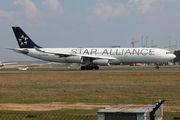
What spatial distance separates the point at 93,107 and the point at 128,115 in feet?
30.9

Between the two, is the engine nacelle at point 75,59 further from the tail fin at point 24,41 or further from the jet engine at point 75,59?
the tail fin at point 24,41

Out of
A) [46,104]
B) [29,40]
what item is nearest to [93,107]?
[46,104]

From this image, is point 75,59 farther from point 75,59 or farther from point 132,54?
point 132,54

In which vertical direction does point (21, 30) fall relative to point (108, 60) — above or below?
above

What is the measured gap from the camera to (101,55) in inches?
2500

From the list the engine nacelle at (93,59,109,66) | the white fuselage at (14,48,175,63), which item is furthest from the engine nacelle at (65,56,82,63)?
the engine nacelle at (93,59,109,66)

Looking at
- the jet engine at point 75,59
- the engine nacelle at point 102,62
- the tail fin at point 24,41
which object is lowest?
the engine nacelle at point 102,62

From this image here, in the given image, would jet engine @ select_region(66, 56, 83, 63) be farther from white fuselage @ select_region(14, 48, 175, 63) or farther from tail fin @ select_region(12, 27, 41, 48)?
tail fin @ select_region(12, 27, 41, 48)

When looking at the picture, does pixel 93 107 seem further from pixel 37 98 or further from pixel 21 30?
pixel 21 30

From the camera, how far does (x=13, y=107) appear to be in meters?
20.0

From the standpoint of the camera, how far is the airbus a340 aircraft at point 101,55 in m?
61.2

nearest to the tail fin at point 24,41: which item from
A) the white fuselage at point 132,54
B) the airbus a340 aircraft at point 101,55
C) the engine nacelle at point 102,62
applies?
the airbus a340 aircraft at point 101,55

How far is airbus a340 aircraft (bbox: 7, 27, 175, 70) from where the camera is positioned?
61.2m

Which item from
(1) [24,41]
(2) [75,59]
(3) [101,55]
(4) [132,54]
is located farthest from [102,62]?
(1) [24,41]
